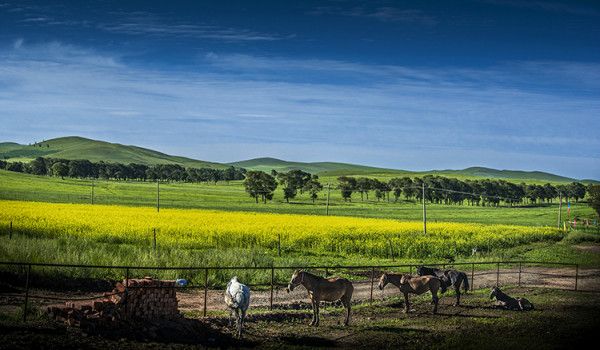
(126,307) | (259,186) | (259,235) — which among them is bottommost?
(126,307)

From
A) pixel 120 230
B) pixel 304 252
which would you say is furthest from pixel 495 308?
pixel 120 230

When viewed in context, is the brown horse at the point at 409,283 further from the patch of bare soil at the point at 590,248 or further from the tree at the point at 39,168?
the tree at the point at 39,168

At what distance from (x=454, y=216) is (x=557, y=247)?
160 feet

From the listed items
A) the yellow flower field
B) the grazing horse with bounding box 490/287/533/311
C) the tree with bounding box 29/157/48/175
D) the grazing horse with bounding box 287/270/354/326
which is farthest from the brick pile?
the tree with bounding box 29/157/48/175

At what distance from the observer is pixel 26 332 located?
15.3 m

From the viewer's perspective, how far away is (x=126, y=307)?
56.2 ft

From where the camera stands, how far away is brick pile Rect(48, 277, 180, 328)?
16688 mm

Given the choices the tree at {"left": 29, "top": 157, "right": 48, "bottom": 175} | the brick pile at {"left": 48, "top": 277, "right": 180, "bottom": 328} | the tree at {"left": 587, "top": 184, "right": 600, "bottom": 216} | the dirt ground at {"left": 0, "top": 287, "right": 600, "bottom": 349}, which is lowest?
the dirt ground at {"left": 0, "top": 287, "right": 600, "bottom": 349}

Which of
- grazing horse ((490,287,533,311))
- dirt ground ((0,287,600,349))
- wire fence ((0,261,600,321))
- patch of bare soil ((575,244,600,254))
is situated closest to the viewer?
dirt ground ((0,287,600,349))

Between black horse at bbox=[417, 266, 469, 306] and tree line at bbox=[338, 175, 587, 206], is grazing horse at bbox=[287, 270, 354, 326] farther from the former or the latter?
tree line at bbox=[338, 175, 587, 206]

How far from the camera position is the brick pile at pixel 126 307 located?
16.7m

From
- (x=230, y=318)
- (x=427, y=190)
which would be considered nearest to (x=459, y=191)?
(x=427, y=190)

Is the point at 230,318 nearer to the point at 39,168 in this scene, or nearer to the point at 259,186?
the point at 259,186

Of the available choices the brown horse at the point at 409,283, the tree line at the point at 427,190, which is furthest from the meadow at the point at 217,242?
the tree line at the point at 427,190
